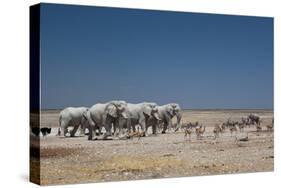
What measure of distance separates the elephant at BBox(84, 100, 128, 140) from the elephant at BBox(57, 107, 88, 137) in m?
0.10

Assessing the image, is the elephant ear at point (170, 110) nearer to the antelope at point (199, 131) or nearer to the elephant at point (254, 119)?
the antelope at point (199, 131)

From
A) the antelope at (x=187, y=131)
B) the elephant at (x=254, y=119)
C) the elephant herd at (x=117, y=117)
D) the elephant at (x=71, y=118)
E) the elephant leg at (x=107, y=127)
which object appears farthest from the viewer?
the elephant at (x=254, y=119)

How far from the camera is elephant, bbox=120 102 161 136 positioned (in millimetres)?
13688

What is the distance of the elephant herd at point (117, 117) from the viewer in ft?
43.5

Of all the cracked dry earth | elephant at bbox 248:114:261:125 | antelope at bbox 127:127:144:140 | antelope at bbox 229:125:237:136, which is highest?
elephant at bbox 248:114:261:125

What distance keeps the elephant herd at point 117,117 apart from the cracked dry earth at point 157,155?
18 centimetres

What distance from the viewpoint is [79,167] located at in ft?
42.6

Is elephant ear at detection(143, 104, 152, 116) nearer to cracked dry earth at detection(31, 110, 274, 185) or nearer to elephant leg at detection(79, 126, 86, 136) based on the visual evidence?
cracked dry earth at detection(31, 110, 274, 185)

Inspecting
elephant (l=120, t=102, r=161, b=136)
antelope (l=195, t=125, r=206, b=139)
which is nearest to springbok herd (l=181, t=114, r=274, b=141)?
antelope (l=195, t=125, r=206, b=139)

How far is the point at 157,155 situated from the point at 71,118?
1.58 m

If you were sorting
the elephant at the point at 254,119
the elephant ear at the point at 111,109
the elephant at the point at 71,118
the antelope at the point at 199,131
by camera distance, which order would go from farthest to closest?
the elephant at the point at 254,119 → the antelope at the point at 199,131 → the elephant ear at the point at 111,109 → the elephant at the point at 71,118

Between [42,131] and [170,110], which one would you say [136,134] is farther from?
[42,131]

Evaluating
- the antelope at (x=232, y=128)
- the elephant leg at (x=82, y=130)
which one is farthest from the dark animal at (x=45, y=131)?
the antelope at (x=232, y=128)

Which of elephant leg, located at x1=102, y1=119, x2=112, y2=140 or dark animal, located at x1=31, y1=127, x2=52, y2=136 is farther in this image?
elephant leg, located at x1=102, y1=119, x2=112, y2=140
